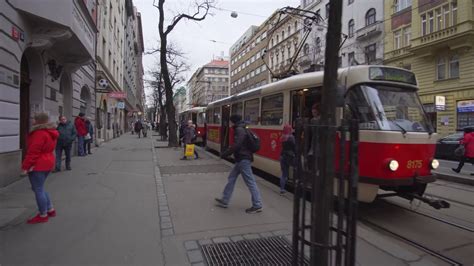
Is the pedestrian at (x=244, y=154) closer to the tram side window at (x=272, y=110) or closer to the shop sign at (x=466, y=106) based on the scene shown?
the tram side window at (x=272, y=110)

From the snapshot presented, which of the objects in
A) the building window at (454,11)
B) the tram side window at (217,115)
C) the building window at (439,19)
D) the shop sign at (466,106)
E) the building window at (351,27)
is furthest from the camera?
the building window at (351,27)

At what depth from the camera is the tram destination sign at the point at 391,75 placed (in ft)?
19.8

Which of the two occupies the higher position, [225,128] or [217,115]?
[217,115]

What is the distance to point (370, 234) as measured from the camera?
4.88 metres

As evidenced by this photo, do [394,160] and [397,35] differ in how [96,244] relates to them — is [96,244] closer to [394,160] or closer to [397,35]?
[394,160]

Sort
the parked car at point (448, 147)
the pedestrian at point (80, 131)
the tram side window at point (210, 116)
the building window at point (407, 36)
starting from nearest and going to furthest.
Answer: the pedestrian at point (80, 131) → the parked car at point (448, 147) → the tram side window at point (210, 116) → the building window at point (407, 36)

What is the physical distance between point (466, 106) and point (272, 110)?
761 inches

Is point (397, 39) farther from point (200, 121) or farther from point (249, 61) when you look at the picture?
point (249, 61)

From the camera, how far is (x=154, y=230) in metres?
4.95

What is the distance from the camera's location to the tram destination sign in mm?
6043

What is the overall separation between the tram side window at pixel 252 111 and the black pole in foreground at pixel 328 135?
285 inches

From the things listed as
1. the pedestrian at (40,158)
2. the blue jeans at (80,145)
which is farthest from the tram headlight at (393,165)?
the blue jeans at (80,145)

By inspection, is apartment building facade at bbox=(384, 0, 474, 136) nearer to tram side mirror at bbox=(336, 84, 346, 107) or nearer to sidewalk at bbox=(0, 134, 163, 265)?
sidewalk at bbox=(0, 134, 163, 265)

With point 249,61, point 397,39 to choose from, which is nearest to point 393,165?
point 397,39
